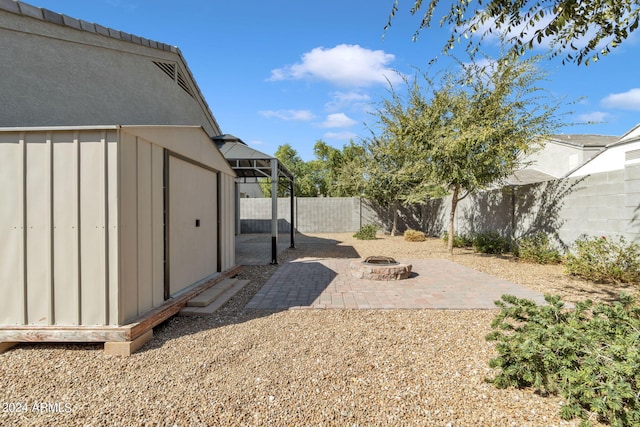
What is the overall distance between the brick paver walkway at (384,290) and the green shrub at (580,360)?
188 cm

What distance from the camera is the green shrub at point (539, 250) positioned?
7.34 metres

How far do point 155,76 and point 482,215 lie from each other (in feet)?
35.4

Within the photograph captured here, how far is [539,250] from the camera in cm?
755

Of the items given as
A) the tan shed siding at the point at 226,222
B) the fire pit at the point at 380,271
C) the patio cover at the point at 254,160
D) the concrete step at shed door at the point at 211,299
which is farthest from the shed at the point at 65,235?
the patio cover at the point at 254,160

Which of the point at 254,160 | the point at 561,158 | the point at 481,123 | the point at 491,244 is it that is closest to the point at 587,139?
the point at 561,158

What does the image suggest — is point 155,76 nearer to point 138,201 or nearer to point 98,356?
point 138,201

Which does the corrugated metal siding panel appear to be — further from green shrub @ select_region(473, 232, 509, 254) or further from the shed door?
green shrub @ select_region(473, 232, 509, 254)

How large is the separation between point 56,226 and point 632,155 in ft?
30.0

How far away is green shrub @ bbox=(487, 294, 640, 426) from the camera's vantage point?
174 centimetres

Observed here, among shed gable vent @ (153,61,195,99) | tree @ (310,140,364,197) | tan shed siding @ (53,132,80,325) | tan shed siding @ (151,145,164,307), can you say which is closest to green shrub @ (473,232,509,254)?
tree @ (310,140,364,197)

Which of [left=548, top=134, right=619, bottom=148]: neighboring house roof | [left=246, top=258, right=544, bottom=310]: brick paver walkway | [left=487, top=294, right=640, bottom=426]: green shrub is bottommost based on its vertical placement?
[left=246, top=258, right=544, bottom=310]: brick paver walkway

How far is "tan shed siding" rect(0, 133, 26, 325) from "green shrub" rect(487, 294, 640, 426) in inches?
178

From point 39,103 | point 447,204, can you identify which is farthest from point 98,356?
point 447,204

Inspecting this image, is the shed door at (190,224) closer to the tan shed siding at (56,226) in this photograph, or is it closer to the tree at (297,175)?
the tan shed siding at (56,226)
